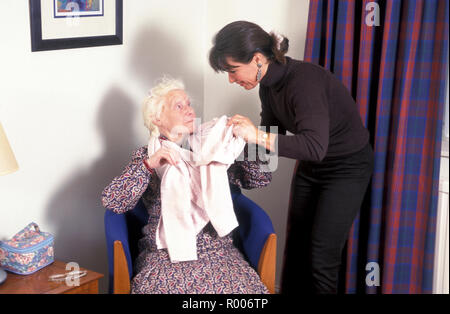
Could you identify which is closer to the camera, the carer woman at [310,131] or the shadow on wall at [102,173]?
the carer woman at [310,131]

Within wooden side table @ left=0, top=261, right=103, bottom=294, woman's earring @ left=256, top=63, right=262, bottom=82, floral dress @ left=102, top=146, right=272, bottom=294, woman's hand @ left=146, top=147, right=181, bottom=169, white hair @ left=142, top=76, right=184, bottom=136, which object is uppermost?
woman's earring @ left=256, top=63, right=262, bottom=82

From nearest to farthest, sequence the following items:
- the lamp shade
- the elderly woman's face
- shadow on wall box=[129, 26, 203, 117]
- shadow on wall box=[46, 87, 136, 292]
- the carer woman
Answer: the lamp shade, the carer woman, the elderly woman's face, shadow on wall box=[46, 87, 136, 292], shadow on wall box=[129, 26, 203, 117]

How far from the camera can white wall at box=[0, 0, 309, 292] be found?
220cm

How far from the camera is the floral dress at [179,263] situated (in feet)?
6.55

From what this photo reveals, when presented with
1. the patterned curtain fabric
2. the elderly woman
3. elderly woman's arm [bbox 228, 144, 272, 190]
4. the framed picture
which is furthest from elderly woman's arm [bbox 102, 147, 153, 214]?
the patterned curtain fabric

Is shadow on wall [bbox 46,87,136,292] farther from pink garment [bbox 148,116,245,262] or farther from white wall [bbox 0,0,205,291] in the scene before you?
pink garment [bbox 148,116,245,262]

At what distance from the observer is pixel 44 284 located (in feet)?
6.48

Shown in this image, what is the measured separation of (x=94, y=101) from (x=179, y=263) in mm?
867

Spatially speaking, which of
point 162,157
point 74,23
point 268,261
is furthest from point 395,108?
point 74,23

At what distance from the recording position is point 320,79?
2.01 meters

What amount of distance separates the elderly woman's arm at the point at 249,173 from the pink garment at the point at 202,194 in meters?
0.15

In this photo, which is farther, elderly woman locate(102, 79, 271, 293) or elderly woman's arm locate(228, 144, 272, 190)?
elderly woman's arm locate(228, 144, 272, 190)

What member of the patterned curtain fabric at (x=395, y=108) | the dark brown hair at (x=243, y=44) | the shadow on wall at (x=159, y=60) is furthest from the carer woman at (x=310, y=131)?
the shadow on wall at (x=159, y=60)

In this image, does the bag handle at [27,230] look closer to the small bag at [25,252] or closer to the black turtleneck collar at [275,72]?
the small bag at [25,252]
